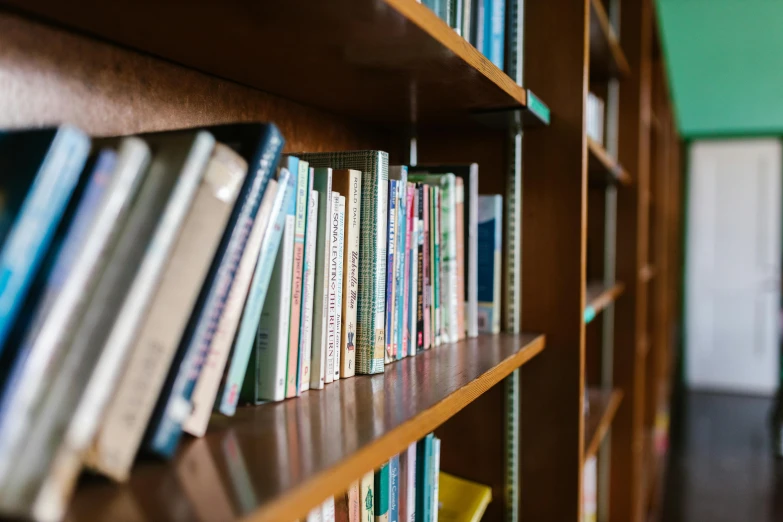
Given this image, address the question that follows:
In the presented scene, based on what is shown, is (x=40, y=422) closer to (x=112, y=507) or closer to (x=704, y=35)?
(x=112, y=507)

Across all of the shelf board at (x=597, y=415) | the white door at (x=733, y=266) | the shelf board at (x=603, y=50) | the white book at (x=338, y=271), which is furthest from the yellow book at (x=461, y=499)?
the white door at (x=733, y=266)

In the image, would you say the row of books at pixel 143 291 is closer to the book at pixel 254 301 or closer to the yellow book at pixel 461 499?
the book at pixel 254 301

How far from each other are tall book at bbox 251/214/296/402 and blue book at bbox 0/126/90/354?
21 centimetres

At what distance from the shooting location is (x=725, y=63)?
376 cm

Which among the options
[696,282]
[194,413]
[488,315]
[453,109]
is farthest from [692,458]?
[194,413]

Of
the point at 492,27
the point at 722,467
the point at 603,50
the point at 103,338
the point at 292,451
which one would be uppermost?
the point at 603,50

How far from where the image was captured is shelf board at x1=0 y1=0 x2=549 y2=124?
1.73 ft

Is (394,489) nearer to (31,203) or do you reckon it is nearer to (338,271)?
(338,271)

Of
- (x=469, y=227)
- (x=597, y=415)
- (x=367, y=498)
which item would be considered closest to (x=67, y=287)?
(x=367, y=498)

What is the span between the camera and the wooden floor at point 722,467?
2760mm

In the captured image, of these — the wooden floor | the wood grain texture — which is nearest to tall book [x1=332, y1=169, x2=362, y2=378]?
the wood grain texture

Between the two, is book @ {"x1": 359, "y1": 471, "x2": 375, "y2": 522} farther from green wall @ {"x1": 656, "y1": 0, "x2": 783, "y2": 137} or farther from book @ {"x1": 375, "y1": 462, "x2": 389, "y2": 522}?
green wall @ {"x1": 656, "y1": 0, "x2": 783, "y2": 137}

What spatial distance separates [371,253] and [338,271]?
6cm

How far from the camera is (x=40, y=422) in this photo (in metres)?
0.37
